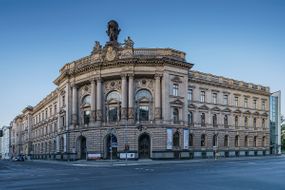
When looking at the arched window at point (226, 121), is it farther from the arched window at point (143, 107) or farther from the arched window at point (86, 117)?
the arched window at point (86, 117)

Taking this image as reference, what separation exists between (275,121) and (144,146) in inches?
1665

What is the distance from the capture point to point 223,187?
17.9 meters

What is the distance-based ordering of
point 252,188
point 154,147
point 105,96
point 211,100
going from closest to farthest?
1. point 252,188
2. point 154,147
3. point 105,96
4. point 211,100

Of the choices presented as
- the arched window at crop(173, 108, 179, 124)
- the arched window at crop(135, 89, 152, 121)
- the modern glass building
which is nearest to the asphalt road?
the arched window at crop(135, 89, 152, 121)

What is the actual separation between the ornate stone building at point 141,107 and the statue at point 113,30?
174 mm

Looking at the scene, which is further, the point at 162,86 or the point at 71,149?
the point at 71,149

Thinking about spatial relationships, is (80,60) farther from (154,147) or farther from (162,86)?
(154,147)

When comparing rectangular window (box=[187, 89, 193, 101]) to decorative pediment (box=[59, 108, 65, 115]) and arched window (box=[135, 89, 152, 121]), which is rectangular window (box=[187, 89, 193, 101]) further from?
decorative pediment (box=[59, 108, 65, 115])

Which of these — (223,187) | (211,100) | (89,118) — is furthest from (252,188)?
(211,100)

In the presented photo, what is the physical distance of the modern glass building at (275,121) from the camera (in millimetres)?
85500

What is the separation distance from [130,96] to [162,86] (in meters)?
5.38

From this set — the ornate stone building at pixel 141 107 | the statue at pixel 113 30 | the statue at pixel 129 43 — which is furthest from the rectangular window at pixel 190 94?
the statue at pixel 113 30

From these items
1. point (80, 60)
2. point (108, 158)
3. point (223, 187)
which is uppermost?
point (80, 60)

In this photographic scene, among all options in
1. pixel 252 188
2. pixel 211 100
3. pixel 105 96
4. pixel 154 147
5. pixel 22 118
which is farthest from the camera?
pixel 22 118
